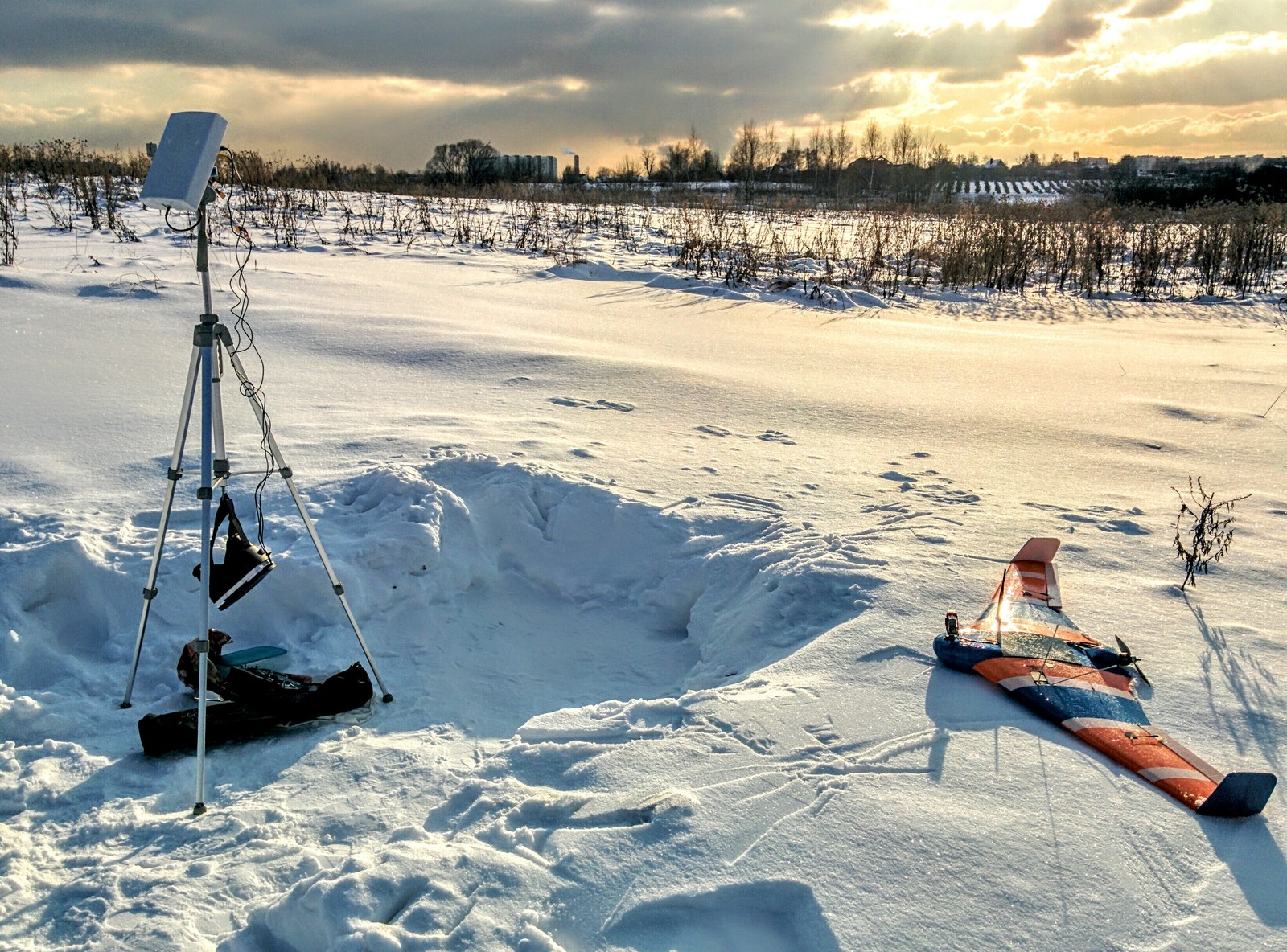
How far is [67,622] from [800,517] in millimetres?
3641

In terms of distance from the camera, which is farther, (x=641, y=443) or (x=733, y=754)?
(x=641, y=443)

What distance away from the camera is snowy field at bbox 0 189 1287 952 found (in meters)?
2.22

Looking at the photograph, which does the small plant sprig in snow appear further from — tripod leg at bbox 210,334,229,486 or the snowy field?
tripod leg at bbox 210,334,229,486

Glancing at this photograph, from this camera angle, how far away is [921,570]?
4.12 metres

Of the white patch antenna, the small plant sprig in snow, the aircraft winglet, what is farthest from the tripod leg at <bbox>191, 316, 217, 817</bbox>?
the small plant sprig in snow

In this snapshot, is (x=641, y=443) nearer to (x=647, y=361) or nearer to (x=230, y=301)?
(x=647, y=361)

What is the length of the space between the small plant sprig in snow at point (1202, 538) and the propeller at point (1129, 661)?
2.80 ft

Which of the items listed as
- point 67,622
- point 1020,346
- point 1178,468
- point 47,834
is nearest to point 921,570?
point 1178,468

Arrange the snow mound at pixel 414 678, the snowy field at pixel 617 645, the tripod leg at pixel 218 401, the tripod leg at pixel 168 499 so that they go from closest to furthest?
the snowy field at pixel 617 645 < the snow mound at pixel 414 678 < the tripod leg at pixel 218 401 < the tripod leg at pixel 168 499

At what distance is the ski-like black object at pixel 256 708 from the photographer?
10.4 feet

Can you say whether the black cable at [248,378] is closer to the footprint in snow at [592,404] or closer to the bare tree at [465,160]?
the footprint in snow at [592,404]

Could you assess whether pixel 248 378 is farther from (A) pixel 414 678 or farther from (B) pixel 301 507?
(A) pixel 414 678

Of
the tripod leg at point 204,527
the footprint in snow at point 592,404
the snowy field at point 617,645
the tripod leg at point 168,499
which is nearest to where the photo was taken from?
the snowy field at point 617,645

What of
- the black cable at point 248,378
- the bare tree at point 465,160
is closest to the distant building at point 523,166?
the bare tree at point 465,160
